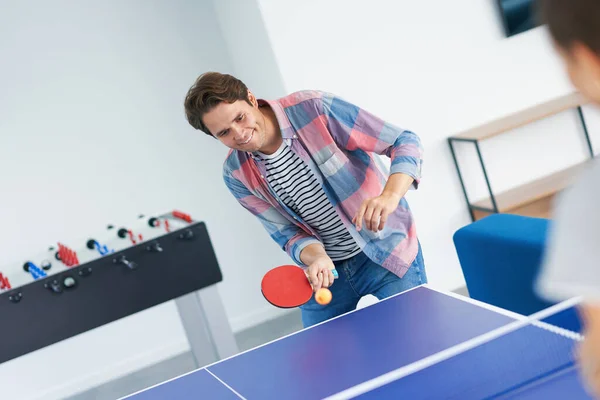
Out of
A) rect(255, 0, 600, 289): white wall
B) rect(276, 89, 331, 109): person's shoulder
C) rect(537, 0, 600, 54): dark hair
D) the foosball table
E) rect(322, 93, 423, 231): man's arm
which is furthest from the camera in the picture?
rect(255, 0, 600, 289): white wall

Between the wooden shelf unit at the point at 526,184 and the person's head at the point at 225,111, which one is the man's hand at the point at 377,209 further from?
the wooden shelf unit at the point at 526,184

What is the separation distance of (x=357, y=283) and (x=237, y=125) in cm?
72

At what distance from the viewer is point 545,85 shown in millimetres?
5449

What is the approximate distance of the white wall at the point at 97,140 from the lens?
5.42 m

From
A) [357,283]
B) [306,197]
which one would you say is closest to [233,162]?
[306,197]

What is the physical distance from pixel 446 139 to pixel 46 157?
8.51ft

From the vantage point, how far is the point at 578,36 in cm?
78

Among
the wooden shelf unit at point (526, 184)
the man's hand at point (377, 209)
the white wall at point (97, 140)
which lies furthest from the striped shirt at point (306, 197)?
the white wall at point (97, 140)

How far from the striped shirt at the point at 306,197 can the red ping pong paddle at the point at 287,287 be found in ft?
0.78

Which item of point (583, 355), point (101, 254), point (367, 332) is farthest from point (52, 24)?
point (583, 355)

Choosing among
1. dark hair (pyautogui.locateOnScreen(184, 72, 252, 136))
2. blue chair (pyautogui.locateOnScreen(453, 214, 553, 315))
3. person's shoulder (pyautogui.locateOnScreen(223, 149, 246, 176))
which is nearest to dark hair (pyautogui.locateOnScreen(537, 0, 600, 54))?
blue chair (pyautogui.locateOnScreen(453, 214, 553, 315))

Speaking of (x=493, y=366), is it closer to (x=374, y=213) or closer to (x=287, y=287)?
(x=374, y=213)

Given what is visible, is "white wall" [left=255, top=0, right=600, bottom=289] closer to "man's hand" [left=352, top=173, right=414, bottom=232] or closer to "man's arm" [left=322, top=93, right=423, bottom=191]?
"man's arm" [left=322, top=93, right=423, bottom=191]

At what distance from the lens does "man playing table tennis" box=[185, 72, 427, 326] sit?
277cm
